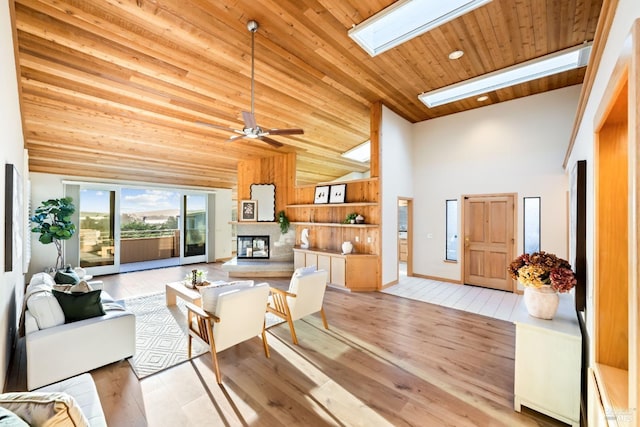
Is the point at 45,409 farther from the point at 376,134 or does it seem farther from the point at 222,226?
the point at 222,226

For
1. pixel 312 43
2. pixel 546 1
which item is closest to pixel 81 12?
pixel 312 43

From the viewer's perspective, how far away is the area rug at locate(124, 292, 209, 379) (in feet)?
9.23

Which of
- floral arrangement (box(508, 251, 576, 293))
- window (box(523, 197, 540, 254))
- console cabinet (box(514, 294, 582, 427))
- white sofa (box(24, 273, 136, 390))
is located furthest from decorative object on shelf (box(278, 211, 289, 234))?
console cabinet (box(514, 294, 582, 427))

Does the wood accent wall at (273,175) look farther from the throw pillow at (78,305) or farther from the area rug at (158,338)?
the throw pillow at (78,305)

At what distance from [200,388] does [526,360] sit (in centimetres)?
276

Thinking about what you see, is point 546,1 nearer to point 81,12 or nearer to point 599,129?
point 599,129

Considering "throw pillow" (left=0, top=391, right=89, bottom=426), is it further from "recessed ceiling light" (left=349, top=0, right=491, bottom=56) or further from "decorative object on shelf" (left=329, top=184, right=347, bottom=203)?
"decorative object on shelf" (left=329, top=184, right=347, bottom=203)

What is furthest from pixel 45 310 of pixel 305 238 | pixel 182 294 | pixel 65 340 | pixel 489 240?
pixel 489 240

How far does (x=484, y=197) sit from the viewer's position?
5.75 meters

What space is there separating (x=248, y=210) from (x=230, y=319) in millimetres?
4976

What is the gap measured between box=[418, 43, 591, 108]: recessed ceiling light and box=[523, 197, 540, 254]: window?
224 centimetres

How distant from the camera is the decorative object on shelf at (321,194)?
6312 millimetres

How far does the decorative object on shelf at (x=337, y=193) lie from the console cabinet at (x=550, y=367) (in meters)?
4.16

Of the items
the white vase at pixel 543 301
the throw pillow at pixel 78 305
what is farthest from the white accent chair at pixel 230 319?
the white vase at pixel 543 301
